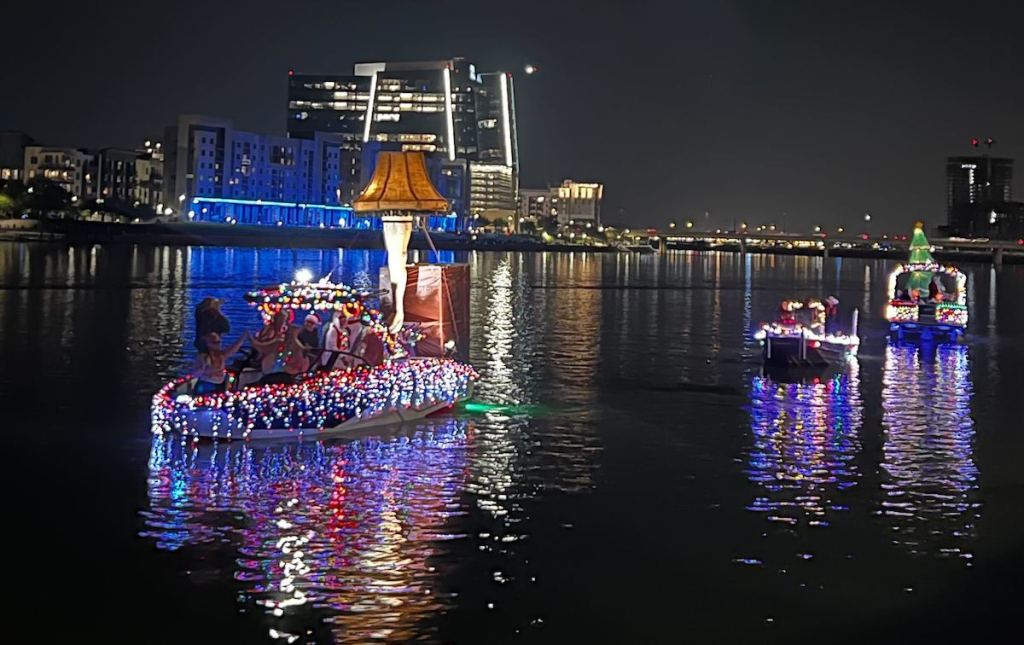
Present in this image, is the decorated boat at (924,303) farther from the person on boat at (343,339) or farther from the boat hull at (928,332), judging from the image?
the person on boat at (343,339)

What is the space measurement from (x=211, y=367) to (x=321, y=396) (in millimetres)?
1559

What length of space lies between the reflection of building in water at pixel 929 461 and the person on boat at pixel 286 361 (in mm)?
7776

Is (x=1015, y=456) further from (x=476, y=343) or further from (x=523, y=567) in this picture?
(x=476, y=343)

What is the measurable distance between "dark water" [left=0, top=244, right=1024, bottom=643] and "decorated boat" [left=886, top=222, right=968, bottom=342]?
40.7 ft

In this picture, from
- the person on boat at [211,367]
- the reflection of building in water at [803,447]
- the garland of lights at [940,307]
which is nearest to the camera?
the reflection of building in water at [803,447]

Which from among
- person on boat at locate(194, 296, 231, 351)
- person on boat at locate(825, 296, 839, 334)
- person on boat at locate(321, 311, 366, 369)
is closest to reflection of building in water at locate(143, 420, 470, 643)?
person on boat at locate(194, 296, 231, 351)

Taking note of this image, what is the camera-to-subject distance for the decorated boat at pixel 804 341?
27.9 m

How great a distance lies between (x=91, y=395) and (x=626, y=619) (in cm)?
1337

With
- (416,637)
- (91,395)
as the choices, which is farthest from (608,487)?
(91,395)

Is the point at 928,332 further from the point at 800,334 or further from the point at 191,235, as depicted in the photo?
the point at 191,235

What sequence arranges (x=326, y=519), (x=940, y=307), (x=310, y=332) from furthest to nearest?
(x=940, y=307), (x=310, y=332), (x=326, y=519)

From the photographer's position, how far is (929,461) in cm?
1678

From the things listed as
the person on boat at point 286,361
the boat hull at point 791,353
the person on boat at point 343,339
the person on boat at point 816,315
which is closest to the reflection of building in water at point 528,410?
the person on boat at point 343,339

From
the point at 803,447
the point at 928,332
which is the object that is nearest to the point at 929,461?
the point at 803,447
